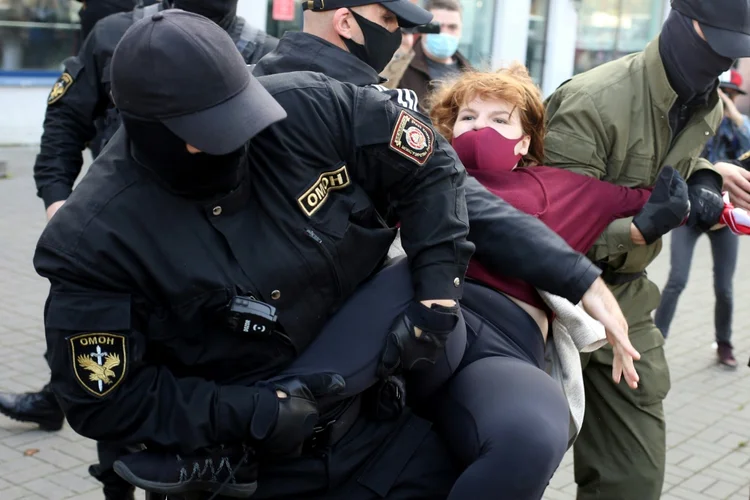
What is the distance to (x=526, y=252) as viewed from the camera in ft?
8.21

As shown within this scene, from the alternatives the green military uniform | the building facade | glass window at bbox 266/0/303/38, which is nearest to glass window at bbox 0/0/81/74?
the building facade

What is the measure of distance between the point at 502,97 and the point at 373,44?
0.45 m

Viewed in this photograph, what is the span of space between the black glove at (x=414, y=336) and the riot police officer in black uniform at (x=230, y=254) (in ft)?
0.04

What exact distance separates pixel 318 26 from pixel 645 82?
112cm

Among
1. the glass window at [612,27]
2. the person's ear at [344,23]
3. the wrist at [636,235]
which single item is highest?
the person's ear at [344,23]

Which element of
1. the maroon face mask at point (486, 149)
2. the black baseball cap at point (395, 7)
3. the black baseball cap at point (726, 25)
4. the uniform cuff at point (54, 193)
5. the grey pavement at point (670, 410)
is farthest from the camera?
the grey pavement at point (670, 410)

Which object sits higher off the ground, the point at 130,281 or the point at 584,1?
the point at 130,281

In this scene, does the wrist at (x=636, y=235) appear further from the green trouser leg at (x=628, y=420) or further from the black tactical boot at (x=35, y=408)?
the black tactical boot at (x=35, y=408)

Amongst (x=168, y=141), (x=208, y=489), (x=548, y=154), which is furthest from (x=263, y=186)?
(x=548, y=154)

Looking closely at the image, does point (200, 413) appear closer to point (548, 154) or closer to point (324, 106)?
point (324, 106)

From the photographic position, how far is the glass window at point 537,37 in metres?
16.8

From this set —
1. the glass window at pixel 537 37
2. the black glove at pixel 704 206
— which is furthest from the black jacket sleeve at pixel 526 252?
the glass window at pixel 537 37

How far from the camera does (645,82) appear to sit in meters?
3.16

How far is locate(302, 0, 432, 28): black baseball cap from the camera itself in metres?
2.62
